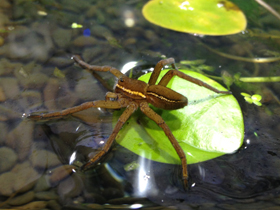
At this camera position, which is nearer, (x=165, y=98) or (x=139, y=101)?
(x=165, y=98)

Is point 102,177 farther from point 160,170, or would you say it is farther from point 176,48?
point 176,48

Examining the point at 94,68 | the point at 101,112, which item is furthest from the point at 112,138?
the point at 94,68

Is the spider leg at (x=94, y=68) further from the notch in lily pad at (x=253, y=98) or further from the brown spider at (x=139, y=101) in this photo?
the notch in lily pad at (x=253, y=98)

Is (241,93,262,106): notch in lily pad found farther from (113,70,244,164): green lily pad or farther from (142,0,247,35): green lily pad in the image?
(142,0,247,35): green lily pad

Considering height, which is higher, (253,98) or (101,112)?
(253,98)

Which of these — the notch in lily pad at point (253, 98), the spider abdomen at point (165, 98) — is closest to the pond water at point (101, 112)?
the notch in lily pad at point (253, 98)

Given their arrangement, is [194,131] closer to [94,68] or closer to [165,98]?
[165,98]

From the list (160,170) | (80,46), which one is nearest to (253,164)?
(160,170)
